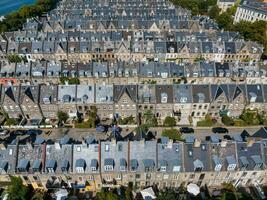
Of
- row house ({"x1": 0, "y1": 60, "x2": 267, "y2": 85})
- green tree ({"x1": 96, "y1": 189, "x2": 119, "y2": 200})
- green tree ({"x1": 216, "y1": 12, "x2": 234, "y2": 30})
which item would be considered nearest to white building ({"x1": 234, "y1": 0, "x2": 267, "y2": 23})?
green tree ({"x1": 216, "y1": 12, "x2": 234, "y2": 30})

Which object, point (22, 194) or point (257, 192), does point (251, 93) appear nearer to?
point (257, 192)

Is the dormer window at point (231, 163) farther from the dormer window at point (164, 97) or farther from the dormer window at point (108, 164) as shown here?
the dormer window at point (164, 97)

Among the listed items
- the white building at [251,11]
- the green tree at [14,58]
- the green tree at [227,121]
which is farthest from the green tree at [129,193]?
the white building at [251,11]

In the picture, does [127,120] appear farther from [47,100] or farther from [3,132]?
[3,132]

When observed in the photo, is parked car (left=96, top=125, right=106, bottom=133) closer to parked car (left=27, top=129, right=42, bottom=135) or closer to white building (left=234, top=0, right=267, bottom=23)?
parked car (left=27, top=129, right=42, bottom=135)

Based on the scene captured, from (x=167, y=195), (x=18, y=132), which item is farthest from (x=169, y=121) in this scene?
(x=18, y=132)

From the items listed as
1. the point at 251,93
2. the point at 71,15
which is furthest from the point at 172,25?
the point at 251,93
